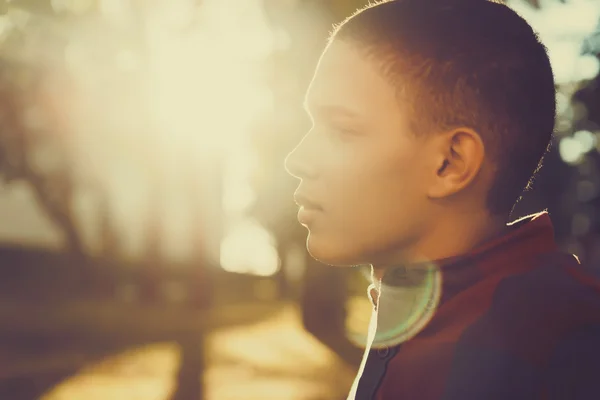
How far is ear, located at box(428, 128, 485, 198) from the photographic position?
1581 mm

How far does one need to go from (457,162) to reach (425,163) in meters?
0.07

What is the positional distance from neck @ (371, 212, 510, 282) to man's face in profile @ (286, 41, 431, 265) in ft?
0.10

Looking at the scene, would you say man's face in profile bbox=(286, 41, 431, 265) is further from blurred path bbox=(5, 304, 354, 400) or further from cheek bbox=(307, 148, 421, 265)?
blurred path bbox=(5, 304, 354, 400)

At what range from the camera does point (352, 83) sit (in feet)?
5.38

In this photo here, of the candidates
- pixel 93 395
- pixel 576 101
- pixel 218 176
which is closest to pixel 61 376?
pixel 93 395

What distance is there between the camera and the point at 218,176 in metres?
11.8

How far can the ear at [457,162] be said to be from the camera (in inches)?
62.2

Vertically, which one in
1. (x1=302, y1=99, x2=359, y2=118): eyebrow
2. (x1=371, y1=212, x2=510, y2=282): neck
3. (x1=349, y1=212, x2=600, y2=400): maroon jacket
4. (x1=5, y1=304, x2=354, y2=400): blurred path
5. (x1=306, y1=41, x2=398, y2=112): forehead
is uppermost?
(x1=306, y1=41, x2=398, y2=112): forehead

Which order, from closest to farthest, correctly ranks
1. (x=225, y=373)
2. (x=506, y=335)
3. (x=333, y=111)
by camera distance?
(x=506, y=335), (x=333, y=111), (x=225, y=373)

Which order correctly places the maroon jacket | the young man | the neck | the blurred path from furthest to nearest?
the blurred path < the neck < the young man < the maroon jacket

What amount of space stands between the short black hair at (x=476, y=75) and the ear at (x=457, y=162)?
0.02 m

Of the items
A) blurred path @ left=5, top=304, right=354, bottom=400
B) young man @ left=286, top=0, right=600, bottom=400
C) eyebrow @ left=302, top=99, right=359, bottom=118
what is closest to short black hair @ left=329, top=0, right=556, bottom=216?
young man @ left=286, top=0, right=600, bottom=400

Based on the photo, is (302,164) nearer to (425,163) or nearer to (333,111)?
(333,111)

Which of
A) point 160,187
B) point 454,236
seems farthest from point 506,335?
point 160,187
